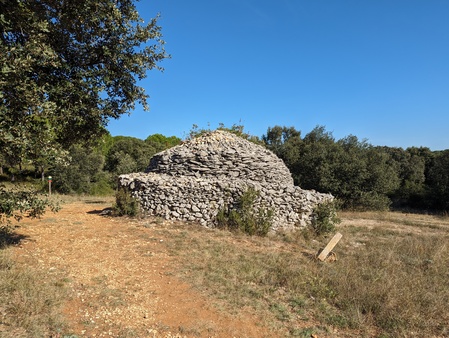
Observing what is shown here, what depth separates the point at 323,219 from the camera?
10.6 m

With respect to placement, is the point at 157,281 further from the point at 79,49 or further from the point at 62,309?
the point at 79,49

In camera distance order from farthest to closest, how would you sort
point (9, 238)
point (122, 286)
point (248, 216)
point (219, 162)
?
point (219, 162) → point (248, 216) → point (9, 238) → point (122, 286)

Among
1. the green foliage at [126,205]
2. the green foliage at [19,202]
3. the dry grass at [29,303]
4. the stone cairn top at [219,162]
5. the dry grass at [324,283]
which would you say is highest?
the stone cairn top at [219,162]

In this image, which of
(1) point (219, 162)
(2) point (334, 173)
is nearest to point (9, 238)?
(1) point (219, 162)

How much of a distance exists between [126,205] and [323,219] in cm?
725

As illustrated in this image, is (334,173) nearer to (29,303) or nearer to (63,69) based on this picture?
(63,69)

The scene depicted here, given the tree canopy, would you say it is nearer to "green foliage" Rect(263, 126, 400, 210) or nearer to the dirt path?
the dirt path

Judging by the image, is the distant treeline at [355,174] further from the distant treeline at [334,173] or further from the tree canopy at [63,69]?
the tree canopy at [63,69]

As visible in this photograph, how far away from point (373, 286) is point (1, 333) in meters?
5.74

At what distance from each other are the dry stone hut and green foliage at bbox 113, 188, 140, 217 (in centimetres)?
23

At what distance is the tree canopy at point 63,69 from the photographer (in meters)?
4.55

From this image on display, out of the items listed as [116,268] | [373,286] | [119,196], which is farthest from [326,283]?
[119,196]

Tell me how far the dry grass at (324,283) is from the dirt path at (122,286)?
17.0 inches

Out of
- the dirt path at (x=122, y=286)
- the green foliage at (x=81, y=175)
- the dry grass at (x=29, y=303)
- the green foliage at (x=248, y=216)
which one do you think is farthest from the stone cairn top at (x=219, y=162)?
the green foliage at (x=81, y=175)
